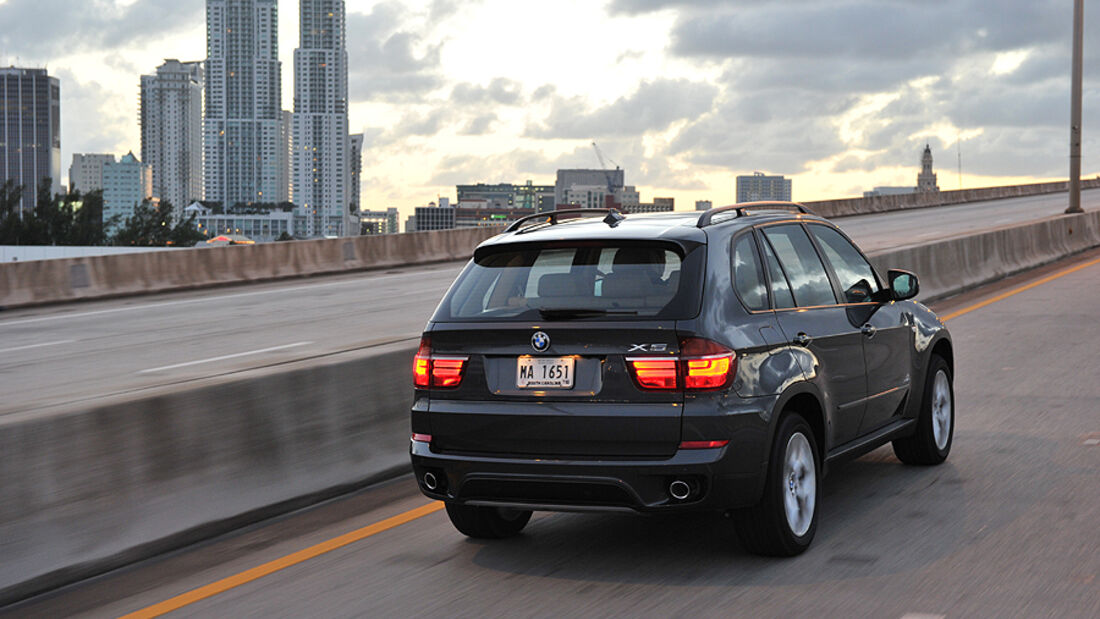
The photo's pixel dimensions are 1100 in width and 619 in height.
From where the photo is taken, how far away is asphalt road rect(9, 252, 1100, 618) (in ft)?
17.9

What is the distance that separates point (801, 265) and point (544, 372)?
180cm

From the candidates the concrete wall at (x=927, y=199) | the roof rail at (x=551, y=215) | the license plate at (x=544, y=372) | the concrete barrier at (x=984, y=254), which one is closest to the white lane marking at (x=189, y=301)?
the concrete barrier at (x=984, y=254)

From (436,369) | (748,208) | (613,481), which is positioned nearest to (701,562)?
(613,481)

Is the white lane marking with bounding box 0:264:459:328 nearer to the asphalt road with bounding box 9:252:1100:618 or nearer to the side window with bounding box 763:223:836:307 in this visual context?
the asphalt road with bounding box 9:252:1100:618

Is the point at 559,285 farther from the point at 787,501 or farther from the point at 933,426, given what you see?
the point at 933,426

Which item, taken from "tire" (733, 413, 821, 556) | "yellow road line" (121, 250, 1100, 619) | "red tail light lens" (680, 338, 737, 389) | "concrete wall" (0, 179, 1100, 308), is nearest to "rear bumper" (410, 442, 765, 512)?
"tire" (733, 413, 821, 556)

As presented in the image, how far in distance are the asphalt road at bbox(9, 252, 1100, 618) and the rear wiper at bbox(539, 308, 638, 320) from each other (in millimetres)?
1163

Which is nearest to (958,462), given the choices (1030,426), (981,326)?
(1030,426)

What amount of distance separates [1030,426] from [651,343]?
490 cm

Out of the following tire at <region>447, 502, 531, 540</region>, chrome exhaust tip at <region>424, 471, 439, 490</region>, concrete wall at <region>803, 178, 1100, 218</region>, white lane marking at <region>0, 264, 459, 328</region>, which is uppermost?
concrete wall at <region>803, 178, 1100, 218</region>

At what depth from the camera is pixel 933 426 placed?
8219mm

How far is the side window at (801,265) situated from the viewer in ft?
22.2

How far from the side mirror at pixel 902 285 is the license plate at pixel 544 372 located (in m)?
2.64

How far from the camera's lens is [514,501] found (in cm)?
599
